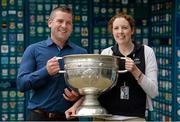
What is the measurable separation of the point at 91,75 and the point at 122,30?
374 millimetres

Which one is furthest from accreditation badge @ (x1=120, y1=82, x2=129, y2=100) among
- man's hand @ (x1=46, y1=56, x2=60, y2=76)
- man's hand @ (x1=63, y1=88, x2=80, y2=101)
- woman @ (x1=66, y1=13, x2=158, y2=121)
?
man's hand @ (x1=46, y1=56, x2=60, y2=76)

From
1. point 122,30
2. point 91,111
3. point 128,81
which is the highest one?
point 122,30

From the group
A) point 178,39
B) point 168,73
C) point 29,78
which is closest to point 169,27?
point 178,39

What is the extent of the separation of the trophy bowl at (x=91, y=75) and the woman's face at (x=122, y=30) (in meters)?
0.15

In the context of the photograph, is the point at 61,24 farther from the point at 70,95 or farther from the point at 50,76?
the point at 70,95

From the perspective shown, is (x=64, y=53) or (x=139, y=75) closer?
(x=139, y=75)

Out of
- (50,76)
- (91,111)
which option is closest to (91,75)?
(91,111)

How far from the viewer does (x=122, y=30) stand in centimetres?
275

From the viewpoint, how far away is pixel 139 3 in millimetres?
5293

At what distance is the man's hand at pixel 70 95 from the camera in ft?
9.07

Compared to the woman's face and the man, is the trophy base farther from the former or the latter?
the woman's face

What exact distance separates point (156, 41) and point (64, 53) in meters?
2.53

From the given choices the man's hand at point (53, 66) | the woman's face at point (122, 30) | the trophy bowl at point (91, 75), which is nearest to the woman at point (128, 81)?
the woman's face at point (122, 30)

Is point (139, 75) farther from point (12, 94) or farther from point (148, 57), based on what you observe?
point (12, 94)
